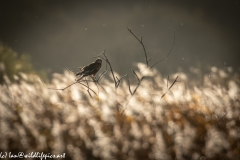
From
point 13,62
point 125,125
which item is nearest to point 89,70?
point 125,125

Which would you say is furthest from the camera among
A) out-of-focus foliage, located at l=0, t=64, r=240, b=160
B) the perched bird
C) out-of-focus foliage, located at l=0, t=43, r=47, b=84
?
out-of-focus foliage, located at l=0, t=43, r=47, b=84

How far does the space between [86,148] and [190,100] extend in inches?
72.3

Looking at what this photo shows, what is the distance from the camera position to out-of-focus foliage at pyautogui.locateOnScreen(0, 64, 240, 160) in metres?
1.83

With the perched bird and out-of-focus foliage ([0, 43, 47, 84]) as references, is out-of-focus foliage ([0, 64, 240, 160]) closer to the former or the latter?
the perched bird

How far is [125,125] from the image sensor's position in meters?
2.35

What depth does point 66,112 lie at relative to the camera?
8.50ft

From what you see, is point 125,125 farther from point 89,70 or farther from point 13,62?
point 13,62

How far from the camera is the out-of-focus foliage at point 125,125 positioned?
6.02 ft

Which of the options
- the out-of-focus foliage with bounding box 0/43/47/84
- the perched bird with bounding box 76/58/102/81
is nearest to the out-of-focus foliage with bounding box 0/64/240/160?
the perched bird with bounding box 76/58/102/81

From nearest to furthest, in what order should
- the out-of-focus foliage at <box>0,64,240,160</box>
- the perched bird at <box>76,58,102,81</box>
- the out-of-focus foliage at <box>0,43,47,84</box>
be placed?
1. the out-of-focus foliage at <box>0,64,240,160</box>
2. the perched bird at <box>76,58,102,81</box>
3. the out-of-focus foliage at <box>0,43,47,84</box>

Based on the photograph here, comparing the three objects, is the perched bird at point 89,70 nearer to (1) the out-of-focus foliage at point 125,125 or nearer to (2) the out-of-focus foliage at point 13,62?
(1) the out-of-focus foliage at point 125,125

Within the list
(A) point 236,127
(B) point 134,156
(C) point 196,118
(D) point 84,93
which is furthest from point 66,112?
(A) point 236,127

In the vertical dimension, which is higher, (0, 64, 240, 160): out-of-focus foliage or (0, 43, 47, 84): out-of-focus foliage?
(0, 43, 47, 84): out-of-focus foliage

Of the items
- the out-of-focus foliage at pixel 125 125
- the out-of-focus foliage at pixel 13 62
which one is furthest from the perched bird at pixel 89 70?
the out-of-focus foliage at pixel 13 62
